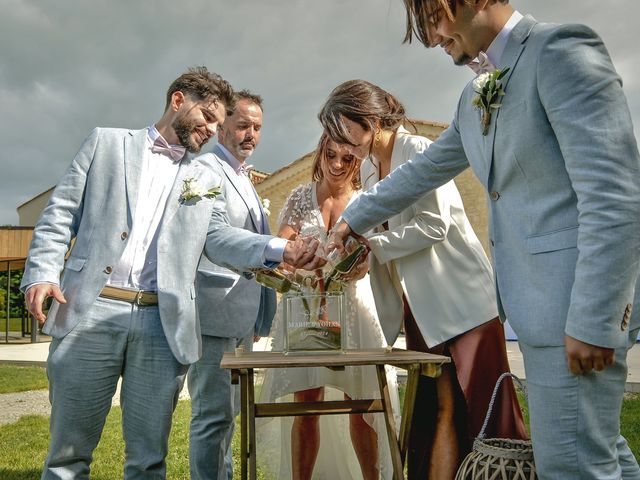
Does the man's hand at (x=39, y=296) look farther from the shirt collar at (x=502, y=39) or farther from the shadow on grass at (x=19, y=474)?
the shadow on grass at (x=19, y=474)

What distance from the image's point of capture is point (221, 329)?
347cm

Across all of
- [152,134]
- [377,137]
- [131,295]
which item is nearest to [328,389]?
[131,295]

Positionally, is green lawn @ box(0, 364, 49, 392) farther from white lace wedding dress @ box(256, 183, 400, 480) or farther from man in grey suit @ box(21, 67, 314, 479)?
man in grey suit @ box(21, 67, 314, 479)

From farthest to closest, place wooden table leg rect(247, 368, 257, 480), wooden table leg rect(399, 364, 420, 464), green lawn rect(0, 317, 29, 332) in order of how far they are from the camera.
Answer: green lawn rect(0, 317, 29, 332)
wooden table leg rect(399, 364, 420, 464)
wooden table leg rect(247, 368, 257, 480)

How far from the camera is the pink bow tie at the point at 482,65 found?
206cm

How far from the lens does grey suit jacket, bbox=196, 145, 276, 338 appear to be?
11.4 ft

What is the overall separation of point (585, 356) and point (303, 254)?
152cm

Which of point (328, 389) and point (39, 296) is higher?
point (39, 296)

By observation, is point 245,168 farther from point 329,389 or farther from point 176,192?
point 329,389

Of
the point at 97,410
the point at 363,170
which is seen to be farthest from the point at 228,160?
the point at 97,410

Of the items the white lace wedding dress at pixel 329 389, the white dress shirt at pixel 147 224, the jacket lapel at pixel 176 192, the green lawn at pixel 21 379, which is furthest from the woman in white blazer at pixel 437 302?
the green lawn at pixel 21 379

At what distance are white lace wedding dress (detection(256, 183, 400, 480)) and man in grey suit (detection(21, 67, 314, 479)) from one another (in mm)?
649

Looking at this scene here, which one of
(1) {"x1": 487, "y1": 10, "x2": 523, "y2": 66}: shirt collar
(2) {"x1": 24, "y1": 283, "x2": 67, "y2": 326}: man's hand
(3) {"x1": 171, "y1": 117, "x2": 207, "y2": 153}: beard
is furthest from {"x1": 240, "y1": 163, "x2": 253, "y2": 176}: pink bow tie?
(1) {"x1": 487, "y1": 10, "x2": 523, "y2": 66}: shirt collar

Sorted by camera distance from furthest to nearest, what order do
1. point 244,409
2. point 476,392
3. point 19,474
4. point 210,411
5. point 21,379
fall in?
point 21,379
point 19,474
point 210,411
point 476,392
point 244,409
